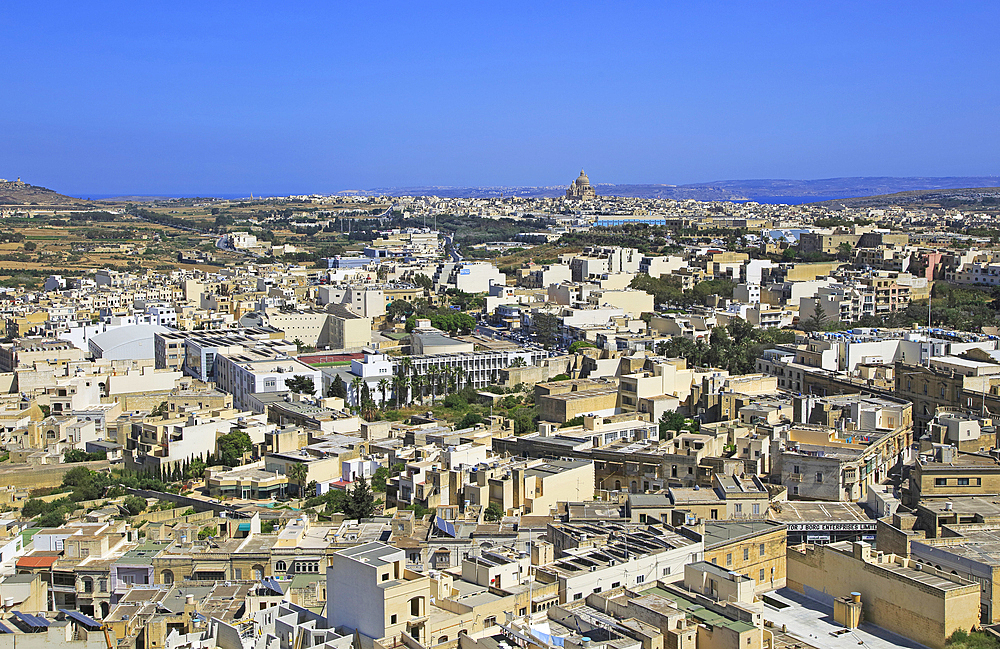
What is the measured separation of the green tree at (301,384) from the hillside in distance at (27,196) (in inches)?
2917

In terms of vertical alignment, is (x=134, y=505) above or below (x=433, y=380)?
below

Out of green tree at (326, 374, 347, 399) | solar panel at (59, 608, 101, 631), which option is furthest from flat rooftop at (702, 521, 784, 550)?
green tree at (326, 374, 347, 399)

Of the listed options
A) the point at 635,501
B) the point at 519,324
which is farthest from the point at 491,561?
the point at 519,324

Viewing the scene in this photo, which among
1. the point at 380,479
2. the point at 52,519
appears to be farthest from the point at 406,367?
the point at 52,519

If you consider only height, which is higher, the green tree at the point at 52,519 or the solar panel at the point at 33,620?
the solar panel at the point at 33,620

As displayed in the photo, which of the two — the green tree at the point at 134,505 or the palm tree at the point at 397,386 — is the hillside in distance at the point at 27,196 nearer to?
the palm tree at the point at 397,386

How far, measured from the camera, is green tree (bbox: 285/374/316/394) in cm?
2167

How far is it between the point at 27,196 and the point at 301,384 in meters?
80.0

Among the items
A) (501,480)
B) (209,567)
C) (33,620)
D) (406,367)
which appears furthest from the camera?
(406,367)

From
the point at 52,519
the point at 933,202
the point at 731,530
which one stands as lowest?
the point at 52,519

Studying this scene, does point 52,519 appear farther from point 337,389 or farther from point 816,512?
point 816,512

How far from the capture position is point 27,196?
93312mm

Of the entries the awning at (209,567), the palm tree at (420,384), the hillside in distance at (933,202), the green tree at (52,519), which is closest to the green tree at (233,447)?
the green tree at (52,519)

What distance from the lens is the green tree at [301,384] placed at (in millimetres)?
21672
